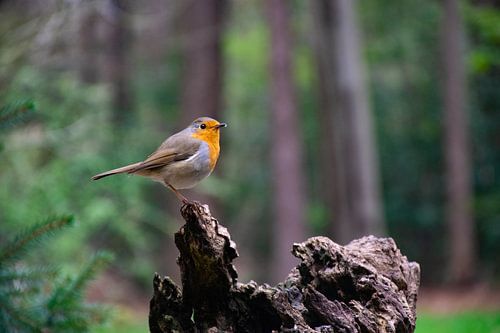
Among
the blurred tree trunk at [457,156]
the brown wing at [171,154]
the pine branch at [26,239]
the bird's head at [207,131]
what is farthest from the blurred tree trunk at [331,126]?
the pine branch at [26,239]

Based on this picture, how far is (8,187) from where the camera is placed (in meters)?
8.57

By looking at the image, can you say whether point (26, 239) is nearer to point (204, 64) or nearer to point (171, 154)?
point (171, 154)

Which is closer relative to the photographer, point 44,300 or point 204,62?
point 44,300

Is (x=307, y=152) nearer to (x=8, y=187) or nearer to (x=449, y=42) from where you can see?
(x=449, y=42)

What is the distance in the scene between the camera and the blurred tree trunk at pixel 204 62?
18.5 m

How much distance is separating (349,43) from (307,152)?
11840mm

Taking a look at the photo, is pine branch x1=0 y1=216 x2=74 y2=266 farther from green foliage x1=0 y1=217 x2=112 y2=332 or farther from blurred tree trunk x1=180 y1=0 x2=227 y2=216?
blurred tree trunk x1=180 y1=0 x2=227 y2=216

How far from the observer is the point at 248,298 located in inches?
131

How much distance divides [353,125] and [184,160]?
444 inches

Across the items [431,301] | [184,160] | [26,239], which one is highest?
[431,301]

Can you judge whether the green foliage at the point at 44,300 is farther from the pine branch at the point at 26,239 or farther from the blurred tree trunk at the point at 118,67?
the blurred tree trunk at the point at 118,67

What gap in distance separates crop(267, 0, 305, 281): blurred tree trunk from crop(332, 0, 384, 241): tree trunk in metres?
1.21

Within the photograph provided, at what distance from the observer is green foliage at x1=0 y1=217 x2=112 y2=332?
3.28m

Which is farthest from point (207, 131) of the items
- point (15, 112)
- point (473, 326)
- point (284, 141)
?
point (284, 141)
